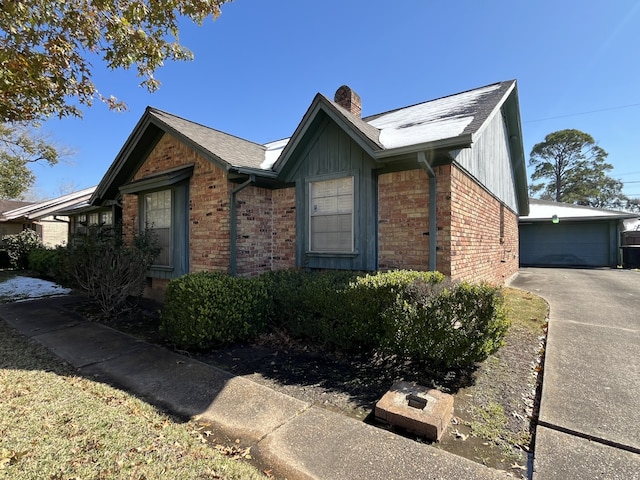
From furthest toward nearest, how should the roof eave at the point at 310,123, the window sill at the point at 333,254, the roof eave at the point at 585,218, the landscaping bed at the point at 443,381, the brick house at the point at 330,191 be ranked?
the roof eave at the point at 585,218 < the window sill at the point at 333,254 < the roof eave at the point at 310,123 < the brick house at the point at 330,191 < the landscaping bed at the point at 443,381

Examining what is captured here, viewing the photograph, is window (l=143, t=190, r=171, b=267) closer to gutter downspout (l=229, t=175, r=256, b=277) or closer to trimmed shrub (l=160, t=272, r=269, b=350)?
gutter downspout (l=229, t=175, r=256, b=277)

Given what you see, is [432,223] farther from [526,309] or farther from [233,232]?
[526,309]

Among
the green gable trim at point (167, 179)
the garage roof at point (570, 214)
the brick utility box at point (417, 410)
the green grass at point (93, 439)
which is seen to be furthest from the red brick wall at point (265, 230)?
the garage roof at point (570, 214)

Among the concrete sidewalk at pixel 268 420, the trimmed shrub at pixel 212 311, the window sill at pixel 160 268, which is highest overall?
the window sill at pixel 160 268

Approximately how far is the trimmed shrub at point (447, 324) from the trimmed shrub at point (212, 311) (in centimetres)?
242

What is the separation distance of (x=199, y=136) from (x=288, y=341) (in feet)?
18.0

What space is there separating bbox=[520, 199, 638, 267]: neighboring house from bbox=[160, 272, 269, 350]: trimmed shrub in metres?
20.2

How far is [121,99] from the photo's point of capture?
7852 mm

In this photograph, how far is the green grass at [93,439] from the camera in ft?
8.16

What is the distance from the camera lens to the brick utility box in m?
2.98

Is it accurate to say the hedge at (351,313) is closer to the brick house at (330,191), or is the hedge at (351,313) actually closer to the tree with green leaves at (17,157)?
the brick house at (330,191)

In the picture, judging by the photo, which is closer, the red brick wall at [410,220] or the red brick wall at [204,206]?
the red brick wall at [410,220]

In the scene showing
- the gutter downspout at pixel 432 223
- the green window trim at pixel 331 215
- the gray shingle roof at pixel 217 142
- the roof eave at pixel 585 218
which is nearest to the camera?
the gutter downspout at pixel 432 223

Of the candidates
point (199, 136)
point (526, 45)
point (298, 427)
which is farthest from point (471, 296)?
point (526, 45)
